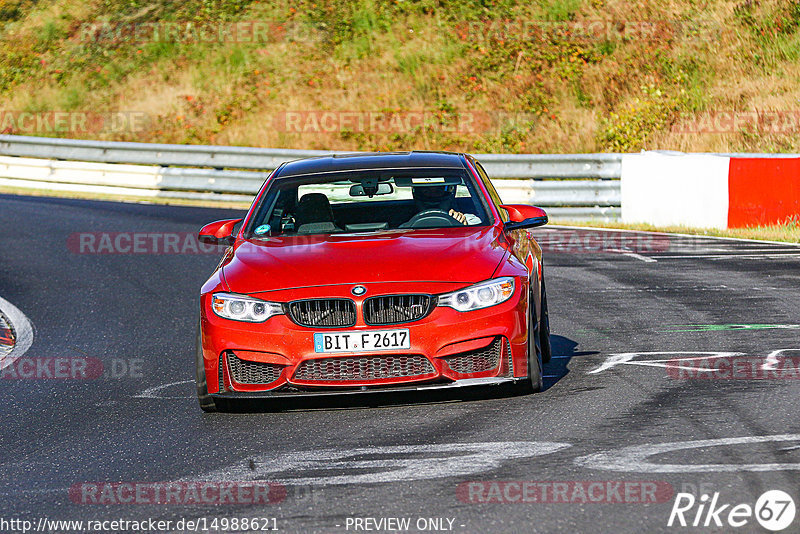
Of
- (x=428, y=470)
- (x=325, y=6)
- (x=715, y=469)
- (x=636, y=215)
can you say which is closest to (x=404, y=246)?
(x=428, y=470)

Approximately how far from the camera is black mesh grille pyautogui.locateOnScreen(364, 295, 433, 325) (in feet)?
22.6

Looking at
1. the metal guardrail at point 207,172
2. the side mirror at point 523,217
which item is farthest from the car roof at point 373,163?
the metal guardrail at point 207,172

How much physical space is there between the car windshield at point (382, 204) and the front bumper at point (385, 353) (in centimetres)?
136

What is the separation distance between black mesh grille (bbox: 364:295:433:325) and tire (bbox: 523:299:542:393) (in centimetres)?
69

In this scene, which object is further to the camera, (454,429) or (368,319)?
(368,319)

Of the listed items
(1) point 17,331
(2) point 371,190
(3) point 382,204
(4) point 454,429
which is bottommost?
(1) point 17,331

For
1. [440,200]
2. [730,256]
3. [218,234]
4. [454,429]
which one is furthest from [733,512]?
[730,256]

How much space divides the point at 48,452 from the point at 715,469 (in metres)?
3.44

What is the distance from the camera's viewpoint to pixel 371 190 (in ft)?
28.5

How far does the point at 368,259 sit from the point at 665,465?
94.5 inches

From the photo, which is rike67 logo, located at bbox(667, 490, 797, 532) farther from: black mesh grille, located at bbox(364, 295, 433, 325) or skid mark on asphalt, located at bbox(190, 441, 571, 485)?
black mesh grille, located at bbox(364, 295, 433, 325)

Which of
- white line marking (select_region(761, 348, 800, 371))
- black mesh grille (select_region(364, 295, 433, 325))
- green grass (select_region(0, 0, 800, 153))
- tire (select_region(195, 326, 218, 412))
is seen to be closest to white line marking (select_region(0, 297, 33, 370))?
tire (select_region(195, 326, 218, 412))

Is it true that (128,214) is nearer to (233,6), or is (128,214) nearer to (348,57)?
(348,57)

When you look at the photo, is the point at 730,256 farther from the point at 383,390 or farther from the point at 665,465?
the point at 665,465
